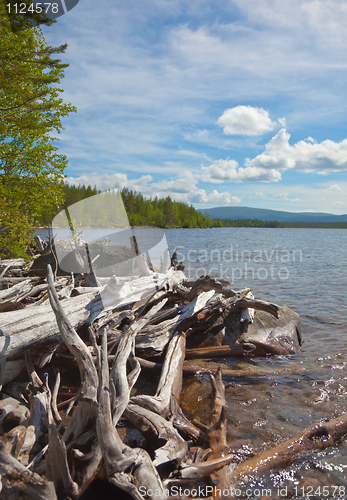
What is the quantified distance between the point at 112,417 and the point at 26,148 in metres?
11.9

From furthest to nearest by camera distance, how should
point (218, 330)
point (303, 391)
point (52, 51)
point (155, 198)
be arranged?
point (155, 198), point (52, 51), point (218, 330), point (303, 391)

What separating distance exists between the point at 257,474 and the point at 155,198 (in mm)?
155910

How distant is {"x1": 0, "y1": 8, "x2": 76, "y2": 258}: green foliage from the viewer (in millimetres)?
8531

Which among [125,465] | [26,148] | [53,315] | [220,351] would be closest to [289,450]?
[125,465]

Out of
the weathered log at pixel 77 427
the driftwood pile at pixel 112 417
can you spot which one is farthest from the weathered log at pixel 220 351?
the weathered log at pixel 77 427

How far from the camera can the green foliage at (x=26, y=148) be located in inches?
336

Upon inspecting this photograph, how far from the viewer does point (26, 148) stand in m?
11.6

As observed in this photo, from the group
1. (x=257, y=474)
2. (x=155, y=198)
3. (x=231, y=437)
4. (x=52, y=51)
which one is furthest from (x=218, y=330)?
(x=155, y=198)

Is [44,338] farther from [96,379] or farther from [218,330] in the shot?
[218,330]

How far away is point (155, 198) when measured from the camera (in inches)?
6122

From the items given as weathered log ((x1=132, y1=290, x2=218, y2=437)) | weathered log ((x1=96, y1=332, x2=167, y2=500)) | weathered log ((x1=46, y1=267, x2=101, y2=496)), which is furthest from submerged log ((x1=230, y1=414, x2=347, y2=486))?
weathered log ((x1=46, y1=267, x2=101, y2=496))

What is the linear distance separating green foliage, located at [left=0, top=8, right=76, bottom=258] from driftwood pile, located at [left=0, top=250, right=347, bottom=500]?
379 cm

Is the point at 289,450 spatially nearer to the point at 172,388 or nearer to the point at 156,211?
the point at 172,388

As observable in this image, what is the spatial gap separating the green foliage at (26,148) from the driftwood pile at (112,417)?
3.79 m
